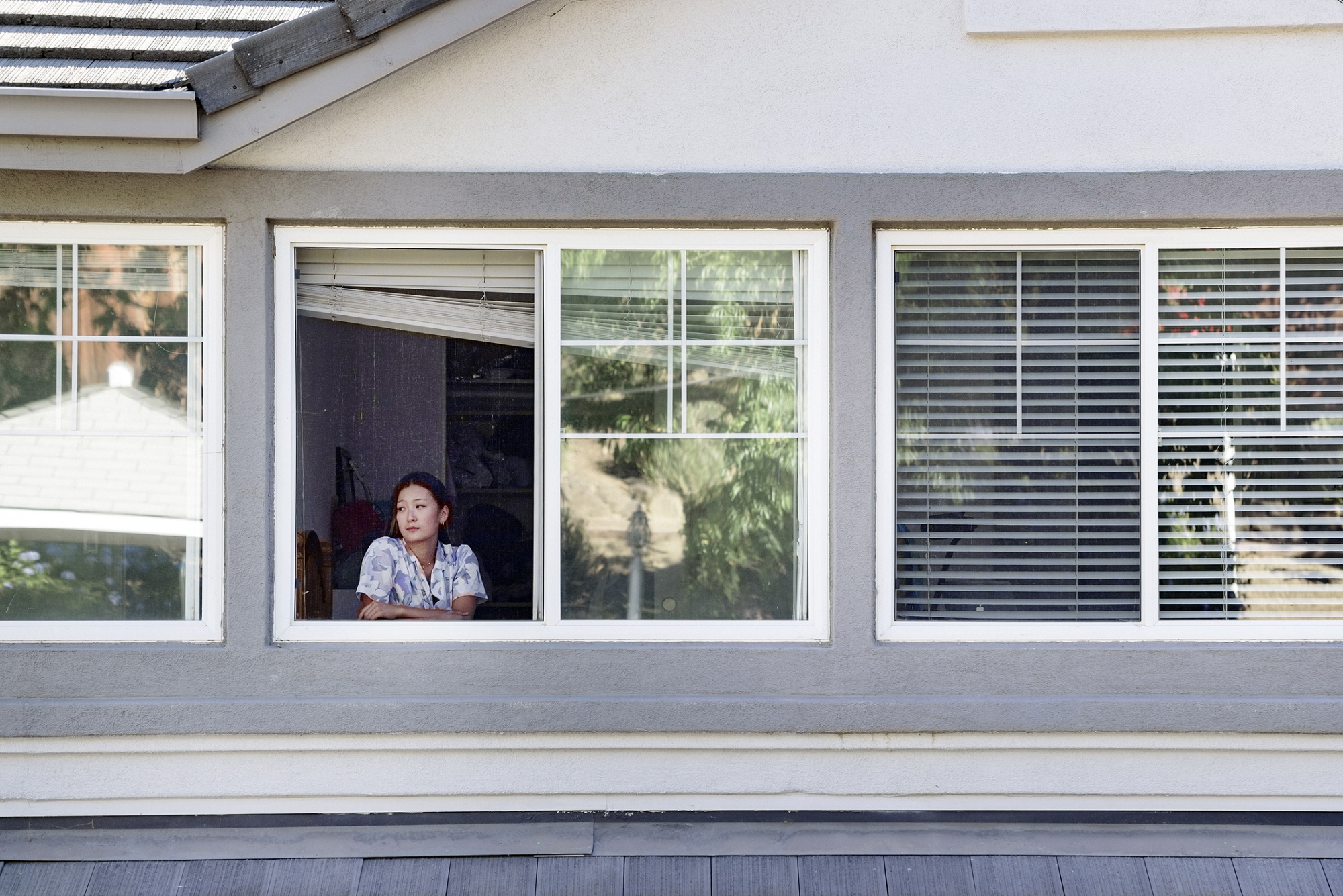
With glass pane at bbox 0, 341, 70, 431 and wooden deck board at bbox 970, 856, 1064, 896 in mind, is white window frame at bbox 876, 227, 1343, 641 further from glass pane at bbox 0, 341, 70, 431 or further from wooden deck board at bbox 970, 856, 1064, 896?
glass pane at bbox 0, 341, 70, 431

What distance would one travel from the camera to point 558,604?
4.05 meters

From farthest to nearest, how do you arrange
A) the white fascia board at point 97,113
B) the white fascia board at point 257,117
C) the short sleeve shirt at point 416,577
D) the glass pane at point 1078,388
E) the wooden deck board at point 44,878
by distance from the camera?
the short sleeve shirt at point 416,577
the glass pane at point 1078,388
the wooden deck board at point 44,878
the white fascia board at point 257,117
the white fascia board at point 97,113

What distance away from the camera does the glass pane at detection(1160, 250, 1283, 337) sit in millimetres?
4047

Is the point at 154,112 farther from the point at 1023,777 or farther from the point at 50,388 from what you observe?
the point at 1023,777

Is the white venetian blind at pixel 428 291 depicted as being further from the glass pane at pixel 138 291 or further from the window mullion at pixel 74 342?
the window mullion at pixel 74 342

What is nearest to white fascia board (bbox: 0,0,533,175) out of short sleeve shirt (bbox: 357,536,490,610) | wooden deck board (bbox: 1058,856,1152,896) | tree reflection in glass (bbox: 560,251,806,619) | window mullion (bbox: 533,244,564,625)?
window mullion (bbox: 533,244,564,625)

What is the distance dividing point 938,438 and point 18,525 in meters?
3.45

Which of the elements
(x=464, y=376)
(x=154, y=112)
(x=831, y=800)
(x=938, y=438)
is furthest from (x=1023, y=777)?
(x=154, y=112)

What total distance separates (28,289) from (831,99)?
9.99 feet

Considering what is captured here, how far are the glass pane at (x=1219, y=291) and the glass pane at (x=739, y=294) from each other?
4.66ft

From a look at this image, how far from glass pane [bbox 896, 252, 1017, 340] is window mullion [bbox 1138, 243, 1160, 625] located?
480mm

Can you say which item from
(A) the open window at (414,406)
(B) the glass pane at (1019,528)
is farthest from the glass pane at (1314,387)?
(A) the open window at (414,406)

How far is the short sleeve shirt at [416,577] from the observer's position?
4.17m

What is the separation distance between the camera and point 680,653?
12.9 ft
